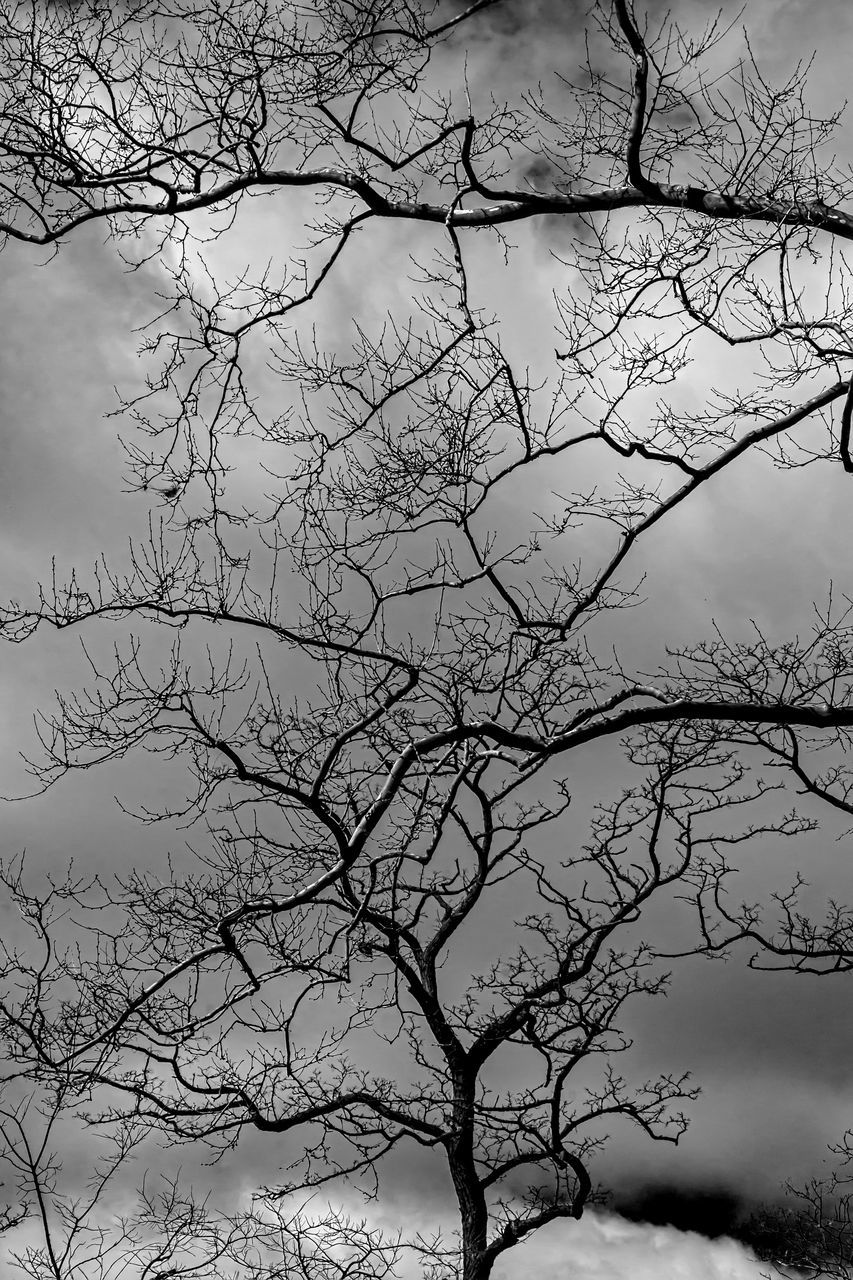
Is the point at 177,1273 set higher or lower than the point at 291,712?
lower

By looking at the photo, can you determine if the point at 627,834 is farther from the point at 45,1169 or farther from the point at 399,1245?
the point at 45,1169

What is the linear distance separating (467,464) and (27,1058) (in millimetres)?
4983

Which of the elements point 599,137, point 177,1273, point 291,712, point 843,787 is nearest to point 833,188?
point 599,137

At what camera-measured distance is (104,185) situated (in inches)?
287

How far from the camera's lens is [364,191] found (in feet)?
25.4

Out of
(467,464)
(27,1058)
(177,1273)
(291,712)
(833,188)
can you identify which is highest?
(833,188)

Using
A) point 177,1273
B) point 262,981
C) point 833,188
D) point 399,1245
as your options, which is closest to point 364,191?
point 833,188

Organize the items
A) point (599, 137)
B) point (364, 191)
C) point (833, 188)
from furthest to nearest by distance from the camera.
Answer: point (364, 191), point (599, 137), point (833, 188)

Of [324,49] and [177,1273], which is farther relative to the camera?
[177,1273]

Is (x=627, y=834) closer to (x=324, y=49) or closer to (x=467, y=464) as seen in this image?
(x=467, y=464)

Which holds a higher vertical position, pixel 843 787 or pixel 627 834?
pixel 627 834

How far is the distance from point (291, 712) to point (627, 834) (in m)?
4.46

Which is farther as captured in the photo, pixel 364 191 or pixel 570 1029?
pixel 570 1029

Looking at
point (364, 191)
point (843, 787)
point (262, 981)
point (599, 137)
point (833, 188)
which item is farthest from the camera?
point (843, 787)
